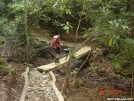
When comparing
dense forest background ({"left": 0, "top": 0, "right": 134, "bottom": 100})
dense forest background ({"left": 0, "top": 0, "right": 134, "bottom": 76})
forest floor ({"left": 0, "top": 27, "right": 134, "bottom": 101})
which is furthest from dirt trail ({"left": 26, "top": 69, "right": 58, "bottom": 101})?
dense forest background ({"left": 0, "top": 0, "right": 134, "bottom": 76})

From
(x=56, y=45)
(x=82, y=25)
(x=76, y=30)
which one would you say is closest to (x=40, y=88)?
(x=76, y=30)

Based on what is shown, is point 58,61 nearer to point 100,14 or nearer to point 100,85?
point 100,85

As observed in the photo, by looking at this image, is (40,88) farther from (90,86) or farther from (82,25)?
(82,25)

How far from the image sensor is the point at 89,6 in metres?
6.42

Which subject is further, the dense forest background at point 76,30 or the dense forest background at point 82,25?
the dense forest background at point 76,30

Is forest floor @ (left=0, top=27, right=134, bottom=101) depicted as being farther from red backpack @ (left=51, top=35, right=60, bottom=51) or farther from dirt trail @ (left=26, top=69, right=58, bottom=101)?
red backpack @ (left=51, top=35, right=60, bottom=51)

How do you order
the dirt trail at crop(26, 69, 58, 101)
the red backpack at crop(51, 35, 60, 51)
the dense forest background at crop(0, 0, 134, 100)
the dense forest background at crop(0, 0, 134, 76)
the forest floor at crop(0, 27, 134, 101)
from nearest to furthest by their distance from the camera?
the dense forest background at crop(0, 0, 134, 76) → the dense forest background at crop(0, 0, 134, 100) → the dirt trail at crop(26, 69, 58, 101) → the forest floor at crop(0, 27, 134, 101) → the red backpack at crop(51, 35, 60, 51)

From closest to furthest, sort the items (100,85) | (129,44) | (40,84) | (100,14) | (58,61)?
(129,44)
(100,14)
(40,84)
(100,85)
(58,61)

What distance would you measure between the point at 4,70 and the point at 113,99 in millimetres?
4028

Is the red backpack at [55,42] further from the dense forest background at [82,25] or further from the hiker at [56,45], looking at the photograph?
the dense forest background at [82,25]

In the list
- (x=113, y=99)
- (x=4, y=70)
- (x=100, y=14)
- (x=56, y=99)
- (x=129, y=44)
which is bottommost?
(x=113, y=99)

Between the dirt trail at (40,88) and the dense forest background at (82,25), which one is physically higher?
the dense forest background at (82,25)

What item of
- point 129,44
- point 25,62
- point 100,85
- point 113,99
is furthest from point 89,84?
point 129,44

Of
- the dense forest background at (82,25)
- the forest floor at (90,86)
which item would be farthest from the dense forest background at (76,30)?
the forest floor at (90,86)
